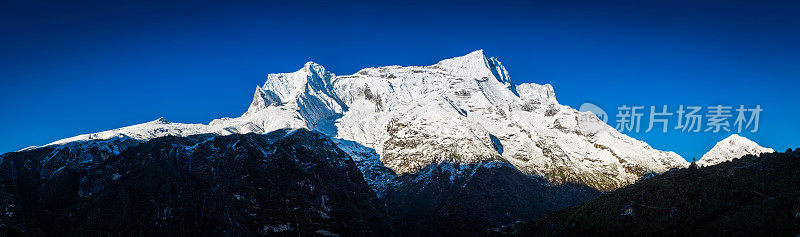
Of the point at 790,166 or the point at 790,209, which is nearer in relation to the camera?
the point at 790,209

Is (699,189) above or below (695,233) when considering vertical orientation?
above

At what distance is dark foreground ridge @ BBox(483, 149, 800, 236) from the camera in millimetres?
140500

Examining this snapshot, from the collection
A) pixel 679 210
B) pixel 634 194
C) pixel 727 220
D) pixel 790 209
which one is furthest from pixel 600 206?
pixel 790 209

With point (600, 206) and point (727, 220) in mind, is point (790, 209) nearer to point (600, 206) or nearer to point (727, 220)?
point (727, 220)

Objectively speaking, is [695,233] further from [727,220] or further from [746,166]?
[746,166]

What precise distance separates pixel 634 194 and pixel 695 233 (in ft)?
139

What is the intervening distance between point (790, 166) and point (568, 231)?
9028 cm

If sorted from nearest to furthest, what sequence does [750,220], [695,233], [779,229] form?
[779,229] < [750,220] < [695,233]

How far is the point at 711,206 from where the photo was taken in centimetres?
15875

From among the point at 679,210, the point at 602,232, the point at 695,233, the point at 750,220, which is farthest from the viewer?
the point at 602,232

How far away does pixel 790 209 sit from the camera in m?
138

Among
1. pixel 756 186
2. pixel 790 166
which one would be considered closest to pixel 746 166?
pixel 790 166

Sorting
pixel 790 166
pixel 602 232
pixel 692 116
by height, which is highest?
pixel 692 116

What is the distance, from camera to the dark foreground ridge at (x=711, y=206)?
5531 inches
